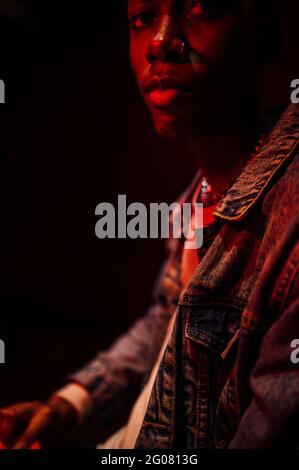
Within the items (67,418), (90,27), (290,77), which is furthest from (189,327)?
(90,27)

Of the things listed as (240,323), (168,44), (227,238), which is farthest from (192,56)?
(240,323)

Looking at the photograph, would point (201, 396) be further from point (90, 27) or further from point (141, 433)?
point (90, 27)

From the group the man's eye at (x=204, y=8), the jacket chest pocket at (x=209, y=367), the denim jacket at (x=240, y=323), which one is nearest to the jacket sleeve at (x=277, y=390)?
the denim jacket at (x=240, y=323)

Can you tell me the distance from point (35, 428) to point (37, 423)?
15 mm

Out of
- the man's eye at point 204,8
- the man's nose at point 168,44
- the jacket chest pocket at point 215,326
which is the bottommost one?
the jacket chest pocket at point 215,326

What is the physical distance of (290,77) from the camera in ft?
5.14

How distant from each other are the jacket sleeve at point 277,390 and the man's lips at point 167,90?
1.55ft

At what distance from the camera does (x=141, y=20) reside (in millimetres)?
1064

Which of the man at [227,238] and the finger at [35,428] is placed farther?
the finger at [35,428]

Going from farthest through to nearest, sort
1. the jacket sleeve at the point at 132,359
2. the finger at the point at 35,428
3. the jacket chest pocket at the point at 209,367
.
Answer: the jacket sleeve at the point at 132,359
the finger at the point at 35,428
the jacket chest pocket at the point at 209,367

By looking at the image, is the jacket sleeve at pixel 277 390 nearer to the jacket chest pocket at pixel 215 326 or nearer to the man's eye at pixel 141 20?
the jacket chest pocket at pixel 215 326

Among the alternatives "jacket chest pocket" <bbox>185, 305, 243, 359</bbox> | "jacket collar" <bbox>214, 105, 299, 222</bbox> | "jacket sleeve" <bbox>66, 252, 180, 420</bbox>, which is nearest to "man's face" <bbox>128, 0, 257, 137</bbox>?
"jacket collar" <bbox>214, 105, 299, 222</bbox>

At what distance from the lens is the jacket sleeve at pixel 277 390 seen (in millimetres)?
728

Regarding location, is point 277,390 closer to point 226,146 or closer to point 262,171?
point 262,171
